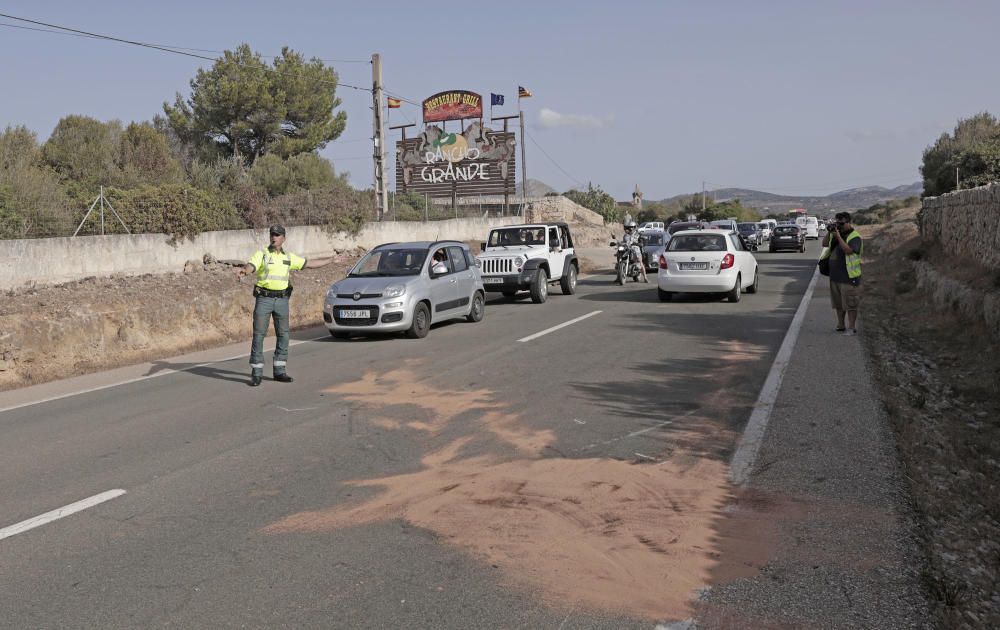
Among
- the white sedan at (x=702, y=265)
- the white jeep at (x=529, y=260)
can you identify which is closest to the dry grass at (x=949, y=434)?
the white sedan at (x=702, y=265)

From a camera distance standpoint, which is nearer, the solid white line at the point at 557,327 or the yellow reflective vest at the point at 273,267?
the yellow reflective vest at the point at 273,267

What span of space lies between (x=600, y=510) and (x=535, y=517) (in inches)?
16.8

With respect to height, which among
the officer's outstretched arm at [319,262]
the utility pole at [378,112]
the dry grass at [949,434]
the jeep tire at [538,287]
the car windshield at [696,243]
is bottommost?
the dry grass at [949,434]

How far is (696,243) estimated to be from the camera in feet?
63.0

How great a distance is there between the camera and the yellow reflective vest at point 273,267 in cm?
1060

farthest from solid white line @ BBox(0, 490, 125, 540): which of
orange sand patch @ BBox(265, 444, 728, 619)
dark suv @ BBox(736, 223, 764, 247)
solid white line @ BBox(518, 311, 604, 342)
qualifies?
dark suv @ BBox(736, 223, 764, 247)

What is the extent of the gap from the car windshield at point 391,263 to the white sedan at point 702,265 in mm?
5991

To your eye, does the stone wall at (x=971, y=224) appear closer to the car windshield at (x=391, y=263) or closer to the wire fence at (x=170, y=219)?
the car windshield at (x=391, y=263)

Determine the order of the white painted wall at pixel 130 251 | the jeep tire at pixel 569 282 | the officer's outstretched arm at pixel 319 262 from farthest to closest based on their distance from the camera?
the officer's outstretched arm at pixel 319 262 → the jeep tire at pixel 569 282 → the white painted wall at pixel 130 251

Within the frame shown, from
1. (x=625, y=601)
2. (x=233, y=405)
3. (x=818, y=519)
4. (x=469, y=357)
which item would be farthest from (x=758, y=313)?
(x=625, y=601)

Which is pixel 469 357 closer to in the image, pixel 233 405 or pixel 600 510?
pixel 233 405

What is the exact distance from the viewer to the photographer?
13375 mm

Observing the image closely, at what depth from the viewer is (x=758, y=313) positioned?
16.7 m

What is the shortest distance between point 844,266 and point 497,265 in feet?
→ 28.9
